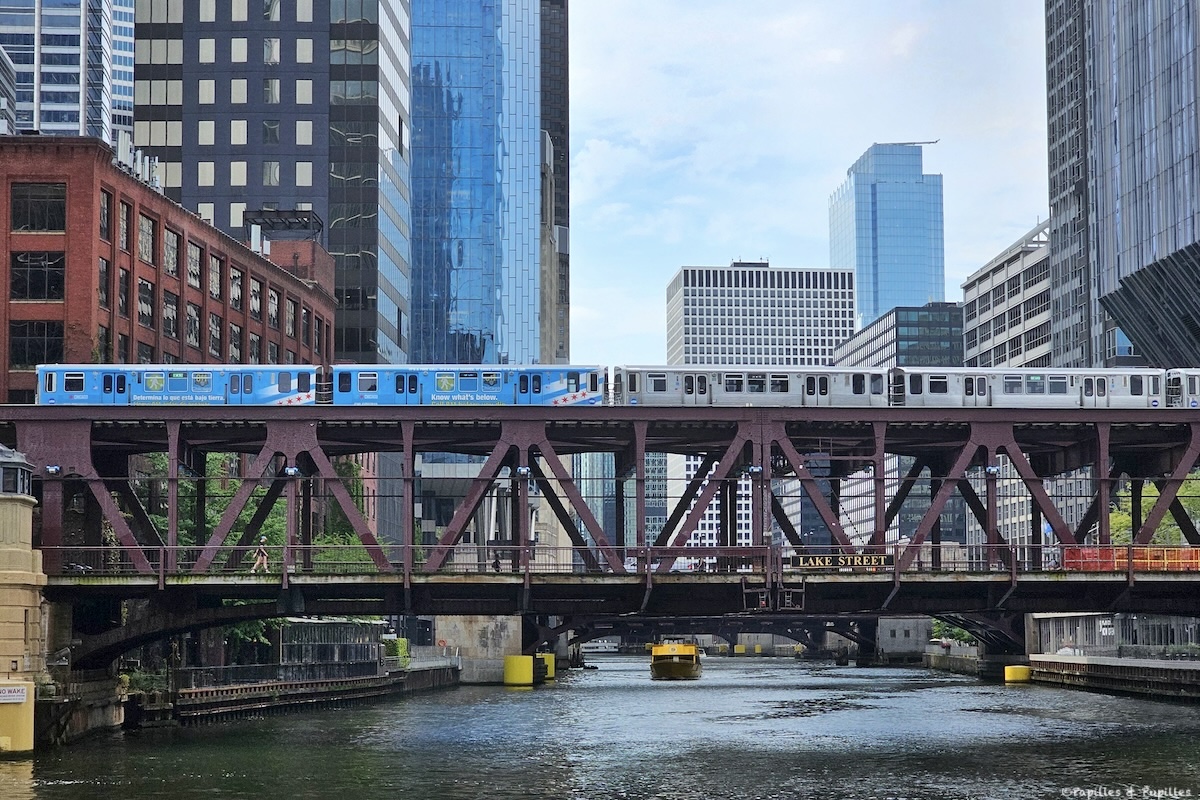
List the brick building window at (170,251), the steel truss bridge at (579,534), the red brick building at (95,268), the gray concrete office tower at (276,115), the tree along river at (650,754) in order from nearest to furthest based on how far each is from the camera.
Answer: the tree along river at (650,754) < the steel truss bridge at (579,534) < the red brick building at (95,268) < the brick building window at (170,251) < the gray concrete office tower at (276,115)

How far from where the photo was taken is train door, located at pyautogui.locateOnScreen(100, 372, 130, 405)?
9031 cm

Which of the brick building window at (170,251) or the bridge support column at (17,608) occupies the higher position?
the brick building window at (170,251)

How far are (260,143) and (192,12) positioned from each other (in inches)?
632

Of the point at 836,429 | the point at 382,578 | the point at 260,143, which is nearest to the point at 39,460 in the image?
the point at 382,578

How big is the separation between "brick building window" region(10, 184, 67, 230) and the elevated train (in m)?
20.5

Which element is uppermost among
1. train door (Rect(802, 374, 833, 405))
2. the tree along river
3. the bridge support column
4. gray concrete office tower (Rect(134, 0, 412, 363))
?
gray concrete office tower (Rect(134, 0, 412, 363))

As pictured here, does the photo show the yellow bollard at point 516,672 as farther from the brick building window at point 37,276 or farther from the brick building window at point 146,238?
the brick building window at point 37,276

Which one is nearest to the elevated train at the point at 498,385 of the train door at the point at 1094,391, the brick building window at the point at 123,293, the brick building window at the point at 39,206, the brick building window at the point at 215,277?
the train door at the point at 1094,391

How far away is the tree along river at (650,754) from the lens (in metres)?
63.8

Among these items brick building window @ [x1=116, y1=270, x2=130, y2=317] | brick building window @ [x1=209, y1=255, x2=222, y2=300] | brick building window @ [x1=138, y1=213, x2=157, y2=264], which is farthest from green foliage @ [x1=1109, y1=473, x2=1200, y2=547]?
brick building window @ [x1=116, y1=270, x2=130, y2=317]

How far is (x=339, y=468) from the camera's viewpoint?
157125 mm

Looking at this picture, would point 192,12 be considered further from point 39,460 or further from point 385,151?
point 39,460

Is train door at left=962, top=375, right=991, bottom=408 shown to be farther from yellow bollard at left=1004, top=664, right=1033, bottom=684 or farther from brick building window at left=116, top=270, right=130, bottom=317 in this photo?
yellow bollard at left=1004, top=664, right=1033, bottom=684

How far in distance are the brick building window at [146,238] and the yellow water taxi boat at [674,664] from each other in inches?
3474
